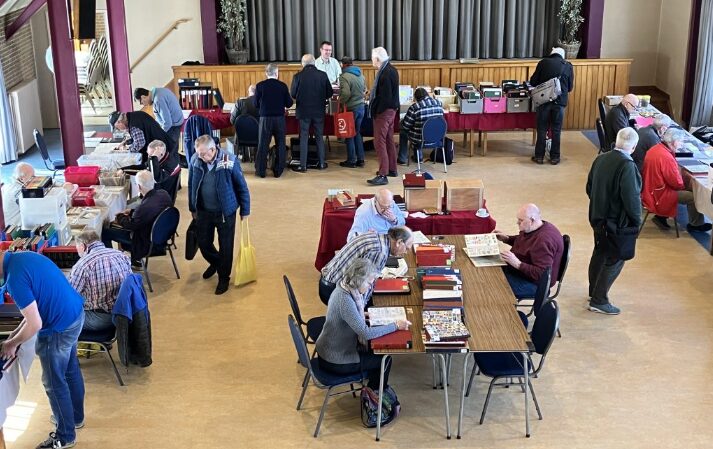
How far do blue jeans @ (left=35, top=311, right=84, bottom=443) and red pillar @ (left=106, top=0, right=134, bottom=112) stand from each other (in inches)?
324

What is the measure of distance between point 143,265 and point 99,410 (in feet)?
7.43

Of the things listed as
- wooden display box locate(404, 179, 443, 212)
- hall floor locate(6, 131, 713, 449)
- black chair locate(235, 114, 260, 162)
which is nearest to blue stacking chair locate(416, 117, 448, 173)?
black chair locate(235, 114, 260, 162)

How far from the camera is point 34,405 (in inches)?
252

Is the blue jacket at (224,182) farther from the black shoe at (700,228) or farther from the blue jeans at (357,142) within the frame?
the black shoe at (700,228)

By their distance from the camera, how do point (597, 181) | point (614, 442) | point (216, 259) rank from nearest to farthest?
point (614, 442) < point (597, 181) < point (216, 259)

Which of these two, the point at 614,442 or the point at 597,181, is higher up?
the point at 597,181

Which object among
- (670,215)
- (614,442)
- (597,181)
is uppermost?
(597,181)

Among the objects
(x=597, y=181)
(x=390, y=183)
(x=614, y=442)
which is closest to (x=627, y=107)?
(x=390, y=183)

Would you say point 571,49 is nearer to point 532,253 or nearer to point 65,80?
point 65,80

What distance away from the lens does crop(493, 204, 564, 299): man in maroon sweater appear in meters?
6.84

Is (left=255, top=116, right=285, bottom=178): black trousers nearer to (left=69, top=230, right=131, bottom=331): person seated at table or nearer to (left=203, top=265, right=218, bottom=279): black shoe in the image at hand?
(left=203, top=265, right=218, bottom=279): black shoe

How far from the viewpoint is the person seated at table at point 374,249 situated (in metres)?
6.22

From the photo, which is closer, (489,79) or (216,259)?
(216,259)

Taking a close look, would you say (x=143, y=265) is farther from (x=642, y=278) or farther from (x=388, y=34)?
(x=388, y=34)
